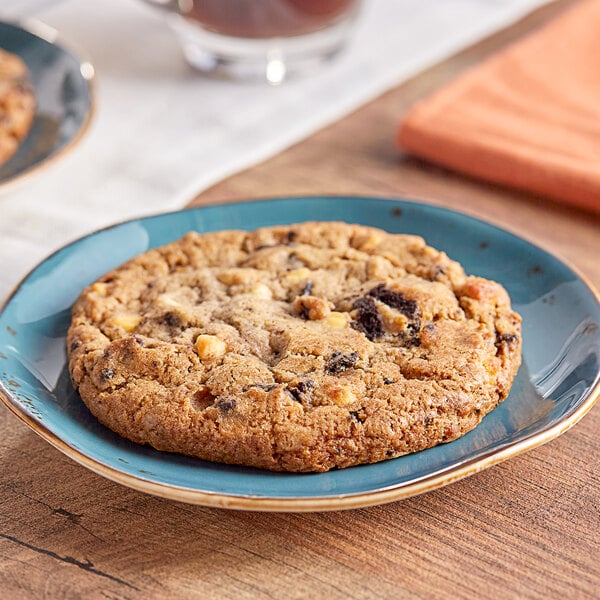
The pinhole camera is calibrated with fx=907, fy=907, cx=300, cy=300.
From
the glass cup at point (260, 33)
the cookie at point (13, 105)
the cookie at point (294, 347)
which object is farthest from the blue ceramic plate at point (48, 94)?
the cookie at point (294, 347)

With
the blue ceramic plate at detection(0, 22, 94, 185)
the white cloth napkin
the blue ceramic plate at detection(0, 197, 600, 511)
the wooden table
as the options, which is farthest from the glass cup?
the wooden table

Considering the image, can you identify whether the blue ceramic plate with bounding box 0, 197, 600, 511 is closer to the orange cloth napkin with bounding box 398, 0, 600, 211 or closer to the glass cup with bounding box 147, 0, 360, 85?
the orange cloth napkin with bounding box 398, 0, 600, 211

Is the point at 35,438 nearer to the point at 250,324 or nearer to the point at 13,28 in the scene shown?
the point at 250,324

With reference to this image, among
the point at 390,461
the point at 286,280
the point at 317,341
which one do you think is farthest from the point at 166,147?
the point at 390,461

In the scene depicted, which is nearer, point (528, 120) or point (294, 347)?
point (294, 347)

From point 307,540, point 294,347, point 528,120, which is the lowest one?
point 307,540

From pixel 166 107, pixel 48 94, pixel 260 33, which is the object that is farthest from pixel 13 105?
pixel 260 33

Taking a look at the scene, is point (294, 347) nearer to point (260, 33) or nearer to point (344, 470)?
point (344, 470)
